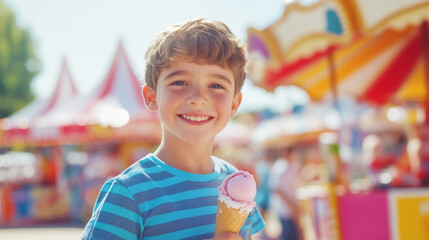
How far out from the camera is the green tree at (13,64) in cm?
2728

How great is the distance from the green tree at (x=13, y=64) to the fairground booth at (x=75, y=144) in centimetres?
1538

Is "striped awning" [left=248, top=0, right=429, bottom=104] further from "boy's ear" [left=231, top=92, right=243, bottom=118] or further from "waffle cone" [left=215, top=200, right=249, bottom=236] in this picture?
"waffle cone" [left=215, top=200, right=249, bottom=236]

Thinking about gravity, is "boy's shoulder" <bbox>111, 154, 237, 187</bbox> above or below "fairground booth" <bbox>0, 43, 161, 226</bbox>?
below

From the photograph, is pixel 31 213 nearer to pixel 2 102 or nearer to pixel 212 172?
pixel 212 172

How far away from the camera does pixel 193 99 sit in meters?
1.41

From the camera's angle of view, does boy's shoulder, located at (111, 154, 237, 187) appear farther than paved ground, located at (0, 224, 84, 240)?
No

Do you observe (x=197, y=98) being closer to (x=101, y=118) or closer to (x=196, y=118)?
(x=196, y=118)

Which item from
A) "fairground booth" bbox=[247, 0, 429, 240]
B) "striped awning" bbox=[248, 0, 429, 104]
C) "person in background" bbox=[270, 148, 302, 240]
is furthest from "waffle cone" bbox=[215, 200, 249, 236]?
"person in background" bbox=[270, 148, 302, 240]

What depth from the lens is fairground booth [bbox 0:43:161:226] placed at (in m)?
11.5

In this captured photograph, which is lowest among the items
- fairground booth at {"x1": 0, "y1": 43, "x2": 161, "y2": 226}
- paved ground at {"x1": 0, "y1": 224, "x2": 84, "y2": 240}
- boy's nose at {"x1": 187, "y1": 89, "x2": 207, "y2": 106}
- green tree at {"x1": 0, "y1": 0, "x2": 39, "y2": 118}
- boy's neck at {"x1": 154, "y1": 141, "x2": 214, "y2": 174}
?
paved ground at {"x1": 0, "y1": 224, "x2": 84, "y2": 240}

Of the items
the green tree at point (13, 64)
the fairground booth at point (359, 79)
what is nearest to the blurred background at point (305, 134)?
the fairground booth at point (359, 79)

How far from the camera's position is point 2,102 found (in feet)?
88.6

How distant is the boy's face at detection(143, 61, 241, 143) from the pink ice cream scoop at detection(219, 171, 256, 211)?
17 centimetres

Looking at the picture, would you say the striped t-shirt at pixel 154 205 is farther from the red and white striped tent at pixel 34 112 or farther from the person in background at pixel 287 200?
the red and white striped tent at pixel 34 112
